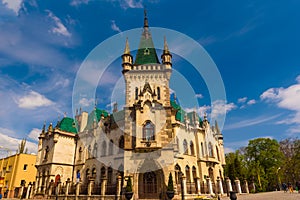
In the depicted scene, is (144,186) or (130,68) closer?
(144,186)

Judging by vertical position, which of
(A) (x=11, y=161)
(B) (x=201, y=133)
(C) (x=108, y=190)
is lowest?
(C) (x=108, y=190)

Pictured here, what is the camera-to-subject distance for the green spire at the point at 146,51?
1291 inches

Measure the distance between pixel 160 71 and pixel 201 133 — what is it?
44.5 ft

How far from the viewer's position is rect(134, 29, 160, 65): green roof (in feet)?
107

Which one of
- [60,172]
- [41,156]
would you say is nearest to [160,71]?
[60,172]

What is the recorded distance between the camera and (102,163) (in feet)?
107

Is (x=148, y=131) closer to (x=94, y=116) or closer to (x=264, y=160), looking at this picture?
(x=94, y=116)

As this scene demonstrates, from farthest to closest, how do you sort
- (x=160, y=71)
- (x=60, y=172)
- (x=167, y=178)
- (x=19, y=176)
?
(x=19, y=176), (x=60, y=172), (x=160, y=71), (x=167, y=178)

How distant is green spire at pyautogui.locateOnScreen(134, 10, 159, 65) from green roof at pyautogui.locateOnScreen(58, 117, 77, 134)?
2058cm

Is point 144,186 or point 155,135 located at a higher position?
point 155,135

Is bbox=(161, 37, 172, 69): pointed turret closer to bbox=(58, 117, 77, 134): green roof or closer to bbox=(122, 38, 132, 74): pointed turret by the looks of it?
bbox=(122, 38, 132, 74): pointed turret

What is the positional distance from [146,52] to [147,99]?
34.2ft

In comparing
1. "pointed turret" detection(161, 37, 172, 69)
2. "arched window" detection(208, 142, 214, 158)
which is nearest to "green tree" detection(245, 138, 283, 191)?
"arched window" detection(208, 142, 214, 158)

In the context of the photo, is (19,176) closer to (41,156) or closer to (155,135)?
(41,156)
